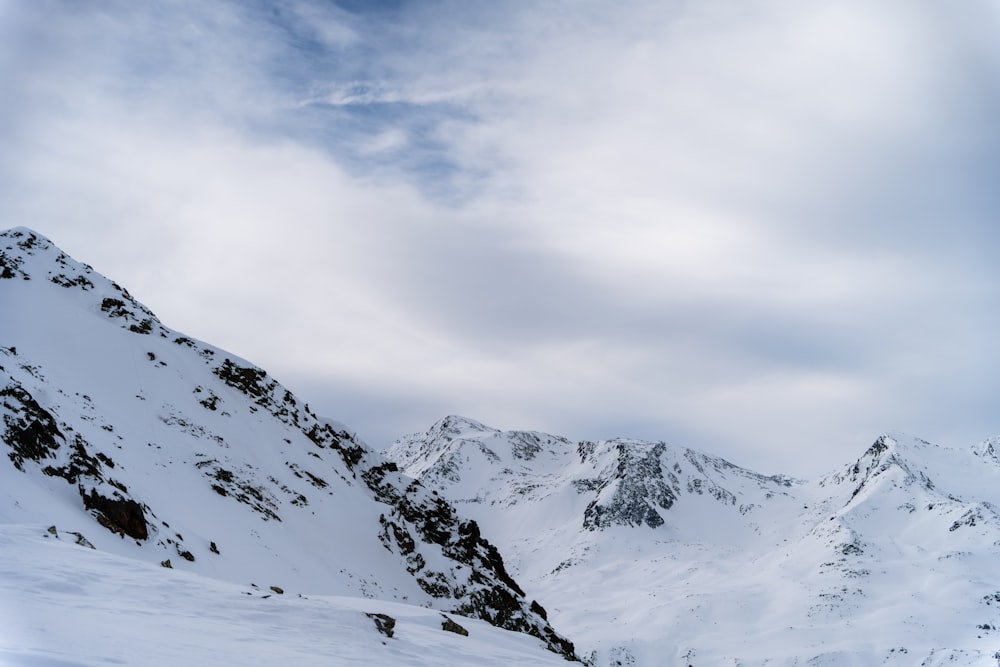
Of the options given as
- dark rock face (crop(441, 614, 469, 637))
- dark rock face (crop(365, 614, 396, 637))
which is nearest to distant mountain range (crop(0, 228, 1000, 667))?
dark rock face (crop(365, 614, 396, 637))

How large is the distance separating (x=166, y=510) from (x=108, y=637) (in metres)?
36.6

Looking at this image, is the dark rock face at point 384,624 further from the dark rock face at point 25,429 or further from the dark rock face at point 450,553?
the dark rock face at point 450,553

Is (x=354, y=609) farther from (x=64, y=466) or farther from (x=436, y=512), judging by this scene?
(x=436, y=512)

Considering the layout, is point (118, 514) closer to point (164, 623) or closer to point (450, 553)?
point (164, 623)

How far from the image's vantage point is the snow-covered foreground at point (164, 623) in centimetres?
1341

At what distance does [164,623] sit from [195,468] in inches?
1781

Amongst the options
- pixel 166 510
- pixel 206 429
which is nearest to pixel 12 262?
pixel 206 429

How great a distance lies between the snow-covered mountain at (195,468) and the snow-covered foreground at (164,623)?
11589 millimetres

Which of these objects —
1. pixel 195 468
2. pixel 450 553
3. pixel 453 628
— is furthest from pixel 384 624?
pixel 450 553

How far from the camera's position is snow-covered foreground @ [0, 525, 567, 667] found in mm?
13414

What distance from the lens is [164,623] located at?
54.9 ft

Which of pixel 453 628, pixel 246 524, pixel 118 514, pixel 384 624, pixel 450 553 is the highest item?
pixel 450 553

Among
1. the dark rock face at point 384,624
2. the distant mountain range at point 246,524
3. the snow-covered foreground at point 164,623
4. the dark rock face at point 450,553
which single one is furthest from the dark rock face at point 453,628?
the dark rock face at point 450,553

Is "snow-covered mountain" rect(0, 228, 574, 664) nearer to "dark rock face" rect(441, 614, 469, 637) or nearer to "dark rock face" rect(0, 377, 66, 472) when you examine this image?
"dark rock face" rect(0, 377, 66, 472)
